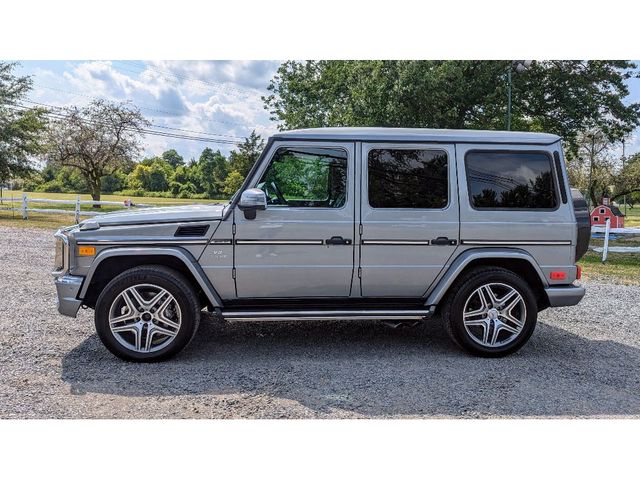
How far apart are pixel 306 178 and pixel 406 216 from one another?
3.29 ft

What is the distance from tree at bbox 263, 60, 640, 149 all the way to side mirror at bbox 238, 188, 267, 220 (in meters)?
10.8

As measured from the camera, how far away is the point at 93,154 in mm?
29734

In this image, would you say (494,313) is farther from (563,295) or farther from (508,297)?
(563,295)

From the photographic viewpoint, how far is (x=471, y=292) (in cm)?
450

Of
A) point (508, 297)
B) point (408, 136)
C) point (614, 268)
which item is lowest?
point (614, 268)

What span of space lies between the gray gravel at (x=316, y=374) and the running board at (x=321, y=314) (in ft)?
1.30

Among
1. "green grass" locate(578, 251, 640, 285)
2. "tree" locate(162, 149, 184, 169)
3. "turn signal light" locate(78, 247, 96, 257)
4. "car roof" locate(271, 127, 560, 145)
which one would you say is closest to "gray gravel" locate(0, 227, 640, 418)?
"turn signal light" locate(78, 247, 96, 257)

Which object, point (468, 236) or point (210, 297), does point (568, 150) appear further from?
point (210, 297)

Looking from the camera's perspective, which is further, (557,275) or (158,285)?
(557,275)

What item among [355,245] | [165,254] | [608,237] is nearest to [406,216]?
[355,245]

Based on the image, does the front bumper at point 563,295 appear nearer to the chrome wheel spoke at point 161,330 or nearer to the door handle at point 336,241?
the door handle at point 336,241

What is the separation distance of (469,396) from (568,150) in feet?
58.8

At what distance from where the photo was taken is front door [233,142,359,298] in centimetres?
437

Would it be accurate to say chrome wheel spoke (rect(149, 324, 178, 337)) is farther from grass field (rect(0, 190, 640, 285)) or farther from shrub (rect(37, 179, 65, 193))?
shrub (rect(37, 179, 65, 193))
